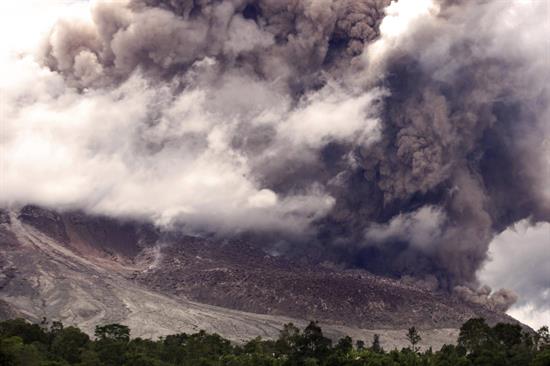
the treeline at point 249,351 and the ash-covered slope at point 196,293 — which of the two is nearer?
the treeline at point 249,351

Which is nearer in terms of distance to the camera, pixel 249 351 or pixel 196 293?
pixel 249 351

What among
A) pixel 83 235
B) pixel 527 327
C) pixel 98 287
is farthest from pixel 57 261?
pixel 527 327

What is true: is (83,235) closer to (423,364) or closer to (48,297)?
(48,297)

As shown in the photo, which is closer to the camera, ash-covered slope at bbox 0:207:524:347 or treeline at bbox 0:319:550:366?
treeline at bbox 0:319:550:366
